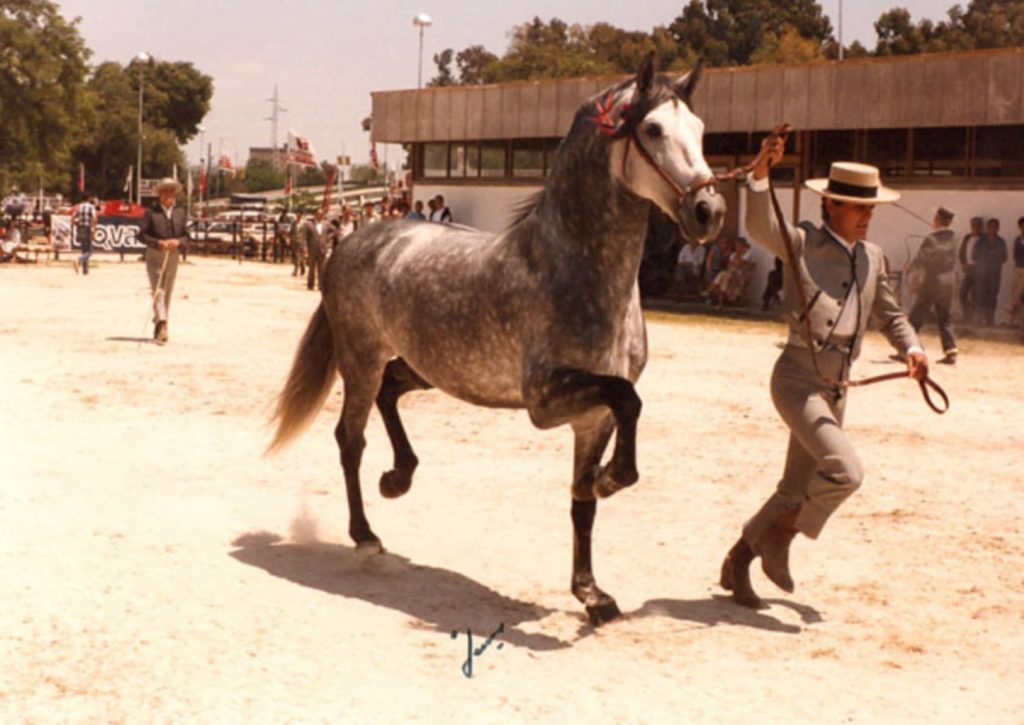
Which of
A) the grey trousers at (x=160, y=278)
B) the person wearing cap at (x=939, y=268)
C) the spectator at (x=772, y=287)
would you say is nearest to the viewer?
the grey trousers at (x=160, y=278)

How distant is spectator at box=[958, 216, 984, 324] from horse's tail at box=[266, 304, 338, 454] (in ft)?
61.2

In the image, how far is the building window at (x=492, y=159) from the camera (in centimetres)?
3600

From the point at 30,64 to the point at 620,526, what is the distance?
4806 centimetres

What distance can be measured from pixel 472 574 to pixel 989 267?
19856 mm

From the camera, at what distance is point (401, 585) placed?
6617 mm

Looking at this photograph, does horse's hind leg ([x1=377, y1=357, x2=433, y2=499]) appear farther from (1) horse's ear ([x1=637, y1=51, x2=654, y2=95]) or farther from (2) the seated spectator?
(2) the seated spectator

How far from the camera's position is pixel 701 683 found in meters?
5.17

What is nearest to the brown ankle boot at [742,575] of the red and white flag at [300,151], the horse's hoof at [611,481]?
the horse's hoof at [611,481]

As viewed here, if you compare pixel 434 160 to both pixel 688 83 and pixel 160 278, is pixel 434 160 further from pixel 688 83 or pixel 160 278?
pixel 688 83

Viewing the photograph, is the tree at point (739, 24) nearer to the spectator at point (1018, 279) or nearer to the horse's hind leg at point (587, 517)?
the spectator at point (1018, 279)

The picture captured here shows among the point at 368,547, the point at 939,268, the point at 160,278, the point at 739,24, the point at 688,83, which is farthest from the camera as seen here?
the point at 739,24

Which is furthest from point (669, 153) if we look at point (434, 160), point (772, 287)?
point (434, 160)

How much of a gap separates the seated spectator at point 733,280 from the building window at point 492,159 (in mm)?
8888

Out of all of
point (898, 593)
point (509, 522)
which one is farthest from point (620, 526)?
point (898, 593)
